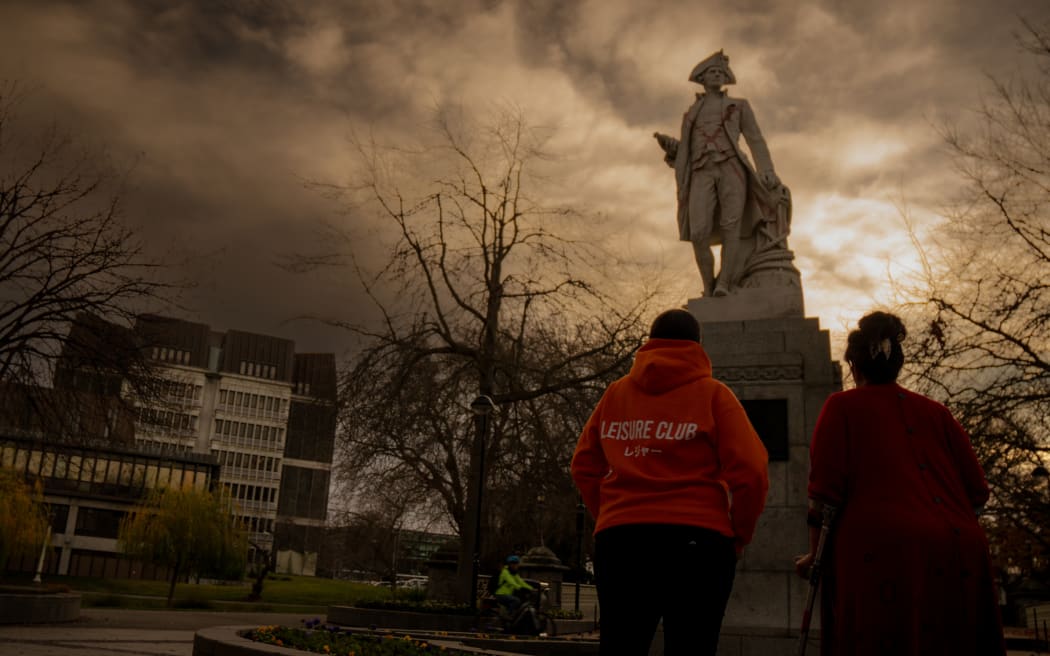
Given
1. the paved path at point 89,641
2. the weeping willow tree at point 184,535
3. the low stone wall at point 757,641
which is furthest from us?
the weeping willow tree at point 184,535

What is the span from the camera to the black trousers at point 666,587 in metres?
3.17

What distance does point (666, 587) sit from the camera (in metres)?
3.22

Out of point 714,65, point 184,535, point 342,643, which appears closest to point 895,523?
point 342,643

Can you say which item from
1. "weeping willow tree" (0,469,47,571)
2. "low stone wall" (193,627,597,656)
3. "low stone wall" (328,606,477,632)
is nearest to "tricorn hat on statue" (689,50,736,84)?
"low stone wall" (193,627,597,656)

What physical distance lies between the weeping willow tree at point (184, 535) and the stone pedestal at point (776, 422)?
39.5m

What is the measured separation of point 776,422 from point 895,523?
18.2 ft

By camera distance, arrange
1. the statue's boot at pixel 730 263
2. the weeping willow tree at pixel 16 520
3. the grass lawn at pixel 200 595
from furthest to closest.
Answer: the grass lawn at pixel 200 595, the weeping willow tree at pixel 16 520, the statue's boot at pixel 730 263

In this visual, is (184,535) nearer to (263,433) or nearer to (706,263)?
(706,263)

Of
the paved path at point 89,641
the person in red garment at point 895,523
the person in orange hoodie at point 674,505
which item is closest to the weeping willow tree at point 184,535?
the paved path at point 89,641

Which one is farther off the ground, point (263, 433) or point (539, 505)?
point (263, 433)

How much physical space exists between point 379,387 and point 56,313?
6.32 m

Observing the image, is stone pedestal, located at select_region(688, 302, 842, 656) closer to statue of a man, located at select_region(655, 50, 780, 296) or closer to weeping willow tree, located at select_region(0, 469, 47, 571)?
statue of a man, located at select_region(655, 50, 780, 296)

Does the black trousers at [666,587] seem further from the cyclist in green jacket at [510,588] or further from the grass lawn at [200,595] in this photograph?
the grass lawn at [200,595]

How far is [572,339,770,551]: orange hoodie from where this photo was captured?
3.29 m
